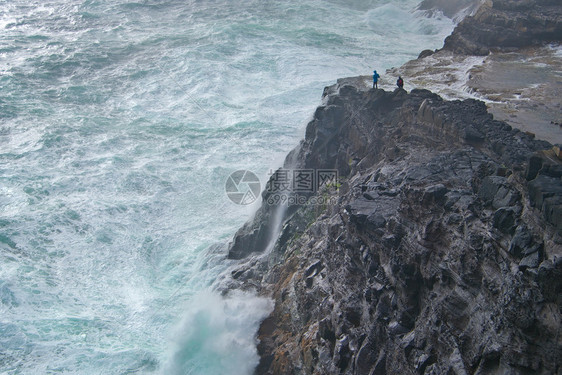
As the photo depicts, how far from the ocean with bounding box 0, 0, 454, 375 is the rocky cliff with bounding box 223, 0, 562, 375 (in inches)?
81.7

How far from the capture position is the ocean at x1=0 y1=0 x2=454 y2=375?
1489cm

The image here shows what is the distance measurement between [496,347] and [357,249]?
14.5 ft

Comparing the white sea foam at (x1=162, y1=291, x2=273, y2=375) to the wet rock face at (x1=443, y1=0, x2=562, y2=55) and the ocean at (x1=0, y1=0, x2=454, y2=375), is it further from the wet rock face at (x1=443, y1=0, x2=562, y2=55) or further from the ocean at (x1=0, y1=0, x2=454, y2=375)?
the wet rock face at (x1=443, y1=0, x2=562, y2=55)

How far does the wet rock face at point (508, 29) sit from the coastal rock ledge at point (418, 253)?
1085 centimetres

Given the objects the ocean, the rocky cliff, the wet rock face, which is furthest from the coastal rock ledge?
the wet rock face

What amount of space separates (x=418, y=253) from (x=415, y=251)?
0.10 m

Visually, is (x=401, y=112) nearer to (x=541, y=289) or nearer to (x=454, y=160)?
(x=454, y=160)

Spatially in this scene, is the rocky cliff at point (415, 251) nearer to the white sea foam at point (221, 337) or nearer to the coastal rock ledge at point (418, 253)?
the coastal rock ledge at point (418, 253)

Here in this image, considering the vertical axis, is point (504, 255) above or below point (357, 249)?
above

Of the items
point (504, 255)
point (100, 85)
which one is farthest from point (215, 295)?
point (100, 85)

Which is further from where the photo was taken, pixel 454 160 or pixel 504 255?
pixel 454 160

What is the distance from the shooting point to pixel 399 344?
9031mm

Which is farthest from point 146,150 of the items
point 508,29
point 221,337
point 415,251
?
point 508,29

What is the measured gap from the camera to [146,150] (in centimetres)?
2464
